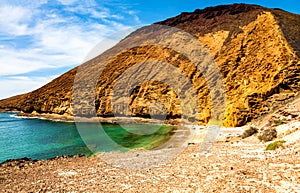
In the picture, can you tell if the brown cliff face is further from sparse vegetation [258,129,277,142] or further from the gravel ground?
the gravel ground

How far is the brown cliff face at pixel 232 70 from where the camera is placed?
103 feet

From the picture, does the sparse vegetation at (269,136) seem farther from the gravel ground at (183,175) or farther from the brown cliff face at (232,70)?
the brown cliff face at (232,70)

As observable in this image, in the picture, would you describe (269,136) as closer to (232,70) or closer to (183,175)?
(183,175)

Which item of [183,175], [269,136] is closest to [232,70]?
[269,136]

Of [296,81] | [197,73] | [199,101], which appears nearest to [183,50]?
[197,73]

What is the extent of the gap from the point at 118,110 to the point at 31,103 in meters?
33.9

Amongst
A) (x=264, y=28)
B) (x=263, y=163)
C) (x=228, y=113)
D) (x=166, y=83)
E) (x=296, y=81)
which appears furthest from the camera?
(x=166, y=83)

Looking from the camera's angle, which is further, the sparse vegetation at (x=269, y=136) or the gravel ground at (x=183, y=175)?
the sparse vegetation at (x=269, y=136)

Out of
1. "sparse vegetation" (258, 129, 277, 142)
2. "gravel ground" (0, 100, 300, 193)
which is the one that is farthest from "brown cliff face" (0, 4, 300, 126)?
"gravel ground" (0, 100, 300, 193)

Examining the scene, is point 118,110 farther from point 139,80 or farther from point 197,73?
point 197,73

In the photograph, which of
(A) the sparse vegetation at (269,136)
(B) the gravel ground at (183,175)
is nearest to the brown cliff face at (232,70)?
(A) the sparse vegetation at (269,136)

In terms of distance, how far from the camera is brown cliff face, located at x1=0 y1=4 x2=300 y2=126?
103 feet

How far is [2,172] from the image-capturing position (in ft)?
Result: 55.2

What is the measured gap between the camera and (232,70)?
39438mm
